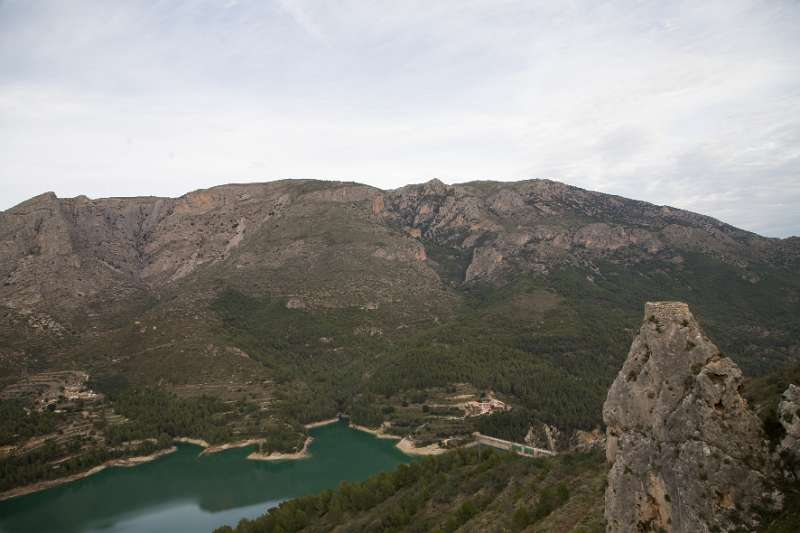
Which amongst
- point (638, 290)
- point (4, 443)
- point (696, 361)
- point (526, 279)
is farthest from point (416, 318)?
point (696, 361)

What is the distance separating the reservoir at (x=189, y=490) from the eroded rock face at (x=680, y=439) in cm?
4504

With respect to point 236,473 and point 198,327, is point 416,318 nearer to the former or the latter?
point 198,327

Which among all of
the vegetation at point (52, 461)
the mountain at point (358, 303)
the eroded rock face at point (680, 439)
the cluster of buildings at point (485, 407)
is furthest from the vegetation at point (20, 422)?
the eroded rock face at point (680, 439)

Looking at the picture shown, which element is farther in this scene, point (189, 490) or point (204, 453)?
point (204, 453)

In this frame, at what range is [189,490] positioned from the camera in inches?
2244

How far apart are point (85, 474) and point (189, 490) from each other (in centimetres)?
1373

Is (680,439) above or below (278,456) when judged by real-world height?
above

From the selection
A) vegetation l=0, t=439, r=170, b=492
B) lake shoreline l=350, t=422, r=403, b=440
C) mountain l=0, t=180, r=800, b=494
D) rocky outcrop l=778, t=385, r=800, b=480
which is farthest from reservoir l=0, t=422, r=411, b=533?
rocky outcrop l=778, t=385, r=800, b=480

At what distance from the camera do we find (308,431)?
7525 cm

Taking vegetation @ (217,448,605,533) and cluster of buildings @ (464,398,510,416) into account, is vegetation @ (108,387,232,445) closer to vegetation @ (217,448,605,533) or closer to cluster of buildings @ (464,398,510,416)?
cluster of buildings @ (464,398,510,416)

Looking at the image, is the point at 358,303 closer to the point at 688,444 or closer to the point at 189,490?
the point at 189,490

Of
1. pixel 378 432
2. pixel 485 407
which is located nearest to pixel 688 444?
pixel 485 407

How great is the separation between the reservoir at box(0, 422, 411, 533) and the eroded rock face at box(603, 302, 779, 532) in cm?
4504

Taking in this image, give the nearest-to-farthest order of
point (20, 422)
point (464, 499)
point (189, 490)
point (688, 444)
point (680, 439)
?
point (688, 444), point (680, 439), point (464, 499), point (189, 490), point (20, 422)
